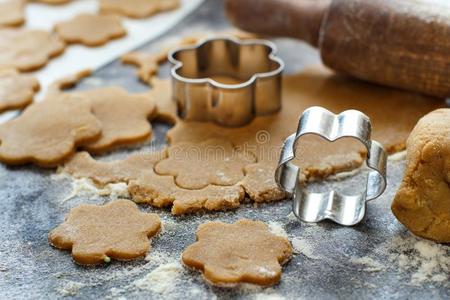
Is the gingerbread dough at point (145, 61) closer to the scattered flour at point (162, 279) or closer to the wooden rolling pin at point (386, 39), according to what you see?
the wooden rolling pin at point (386, 39)

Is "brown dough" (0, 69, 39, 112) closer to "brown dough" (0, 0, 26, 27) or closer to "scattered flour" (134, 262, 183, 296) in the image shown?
"brown dough" (0, 0, 26, 27)

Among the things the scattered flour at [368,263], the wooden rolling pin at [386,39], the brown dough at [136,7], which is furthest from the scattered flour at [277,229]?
the brown dough at [136,7]

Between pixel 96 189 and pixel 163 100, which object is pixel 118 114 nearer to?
pixel 163 100

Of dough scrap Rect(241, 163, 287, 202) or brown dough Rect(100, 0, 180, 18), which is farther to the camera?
brown dough Rect(100, 0, 180, 18)

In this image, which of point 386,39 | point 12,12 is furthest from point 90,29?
point 386,39

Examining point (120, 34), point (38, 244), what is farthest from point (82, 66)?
point (38, 244)

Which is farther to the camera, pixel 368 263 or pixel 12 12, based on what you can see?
pixel 12 12

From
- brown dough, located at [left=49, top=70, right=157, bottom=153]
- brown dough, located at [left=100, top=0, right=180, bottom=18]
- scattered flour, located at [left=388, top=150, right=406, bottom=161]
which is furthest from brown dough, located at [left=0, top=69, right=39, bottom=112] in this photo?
scattered flour, located at [left=388, top=150, right=406, bottom=161]
